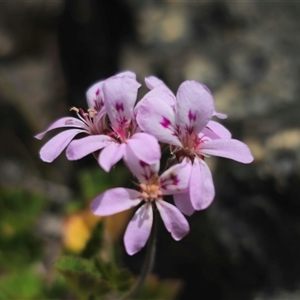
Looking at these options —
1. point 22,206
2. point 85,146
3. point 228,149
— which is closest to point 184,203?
point 228,149

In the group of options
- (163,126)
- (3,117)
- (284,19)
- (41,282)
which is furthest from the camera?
(3,117)

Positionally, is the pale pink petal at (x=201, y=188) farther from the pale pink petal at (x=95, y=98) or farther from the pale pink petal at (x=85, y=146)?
the pale pink petal at (x=95, y=98)

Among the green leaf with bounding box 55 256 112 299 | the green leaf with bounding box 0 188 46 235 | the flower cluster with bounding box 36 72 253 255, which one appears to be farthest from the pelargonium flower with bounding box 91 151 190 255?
the green leaf with bounding box 0 188 46 235

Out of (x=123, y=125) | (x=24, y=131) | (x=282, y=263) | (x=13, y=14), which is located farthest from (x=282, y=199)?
(x=13, y=14)

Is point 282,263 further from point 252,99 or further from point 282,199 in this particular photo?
point 252,99

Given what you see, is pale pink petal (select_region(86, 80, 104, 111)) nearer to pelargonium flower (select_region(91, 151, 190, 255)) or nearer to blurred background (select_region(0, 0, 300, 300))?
pelargonium flower (select_region(91, 151, 190, 255))

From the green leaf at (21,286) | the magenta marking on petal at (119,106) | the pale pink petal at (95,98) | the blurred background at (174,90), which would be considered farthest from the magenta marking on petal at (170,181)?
the green leaf at (21,286)
